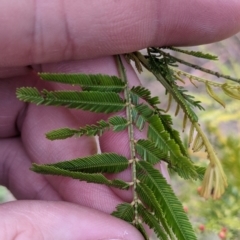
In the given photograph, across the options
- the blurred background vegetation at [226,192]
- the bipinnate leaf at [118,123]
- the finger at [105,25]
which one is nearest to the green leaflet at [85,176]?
the bipinnate leaf at [118,123]

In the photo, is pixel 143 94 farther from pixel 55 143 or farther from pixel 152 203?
pixel 55 143

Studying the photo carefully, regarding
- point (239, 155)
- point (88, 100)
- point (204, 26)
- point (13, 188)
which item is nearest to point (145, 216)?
point (88, 100)

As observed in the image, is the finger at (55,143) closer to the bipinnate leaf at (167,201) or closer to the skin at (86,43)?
the skin at (86,43)

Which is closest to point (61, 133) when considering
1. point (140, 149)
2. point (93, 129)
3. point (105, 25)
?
point (93, 129)

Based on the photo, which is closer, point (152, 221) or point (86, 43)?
point (152, 221)

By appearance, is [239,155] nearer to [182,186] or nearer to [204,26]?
[182,186]
